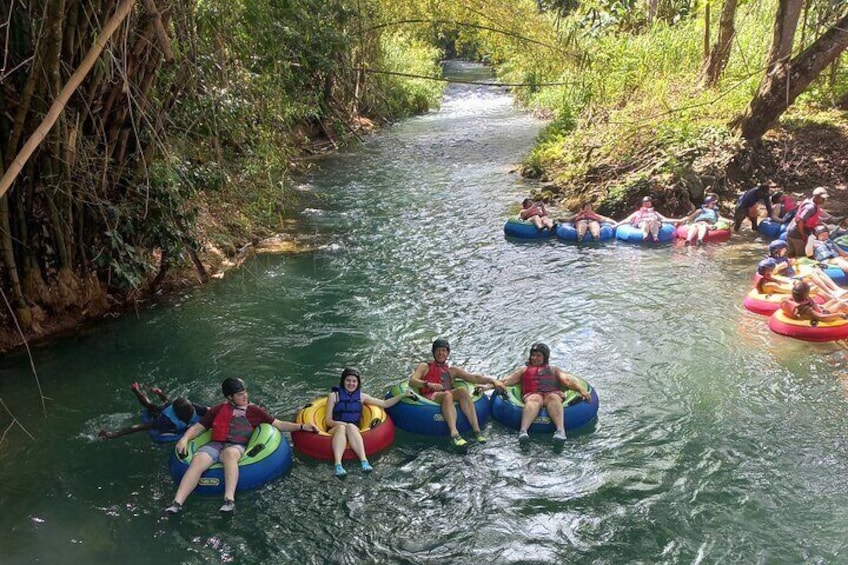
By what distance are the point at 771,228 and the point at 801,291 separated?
4.25 metres

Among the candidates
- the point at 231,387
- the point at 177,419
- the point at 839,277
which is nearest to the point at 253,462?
the point at 231,387

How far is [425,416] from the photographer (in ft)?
22.5

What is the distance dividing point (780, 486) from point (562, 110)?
1532 cm

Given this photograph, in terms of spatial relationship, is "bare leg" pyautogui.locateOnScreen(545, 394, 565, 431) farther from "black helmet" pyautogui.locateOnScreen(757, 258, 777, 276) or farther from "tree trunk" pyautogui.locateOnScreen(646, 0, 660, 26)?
"tree trunk" pyautogui.locateOnScreen(646, 0, 660, 26)

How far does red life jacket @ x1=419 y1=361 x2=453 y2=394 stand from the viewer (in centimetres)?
713

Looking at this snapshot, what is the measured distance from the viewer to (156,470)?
6410 mm

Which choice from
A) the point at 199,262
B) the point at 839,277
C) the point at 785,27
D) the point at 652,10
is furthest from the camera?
the point at 652,10

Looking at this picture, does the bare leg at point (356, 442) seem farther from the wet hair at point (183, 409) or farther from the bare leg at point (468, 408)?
the wet hair at point (183, 409)

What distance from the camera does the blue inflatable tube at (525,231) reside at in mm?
13211

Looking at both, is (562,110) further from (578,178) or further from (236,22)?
(236,22)

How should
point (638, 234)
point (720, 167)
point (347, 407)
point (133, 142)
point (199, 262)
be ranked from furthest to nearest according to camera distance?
point (720, 167) → point (638, 234) → point (199, 262) → point (133, 142) → point (347, 407)

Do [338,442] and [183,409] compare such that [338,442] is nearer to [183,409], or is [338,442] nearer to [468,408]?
[468,408]

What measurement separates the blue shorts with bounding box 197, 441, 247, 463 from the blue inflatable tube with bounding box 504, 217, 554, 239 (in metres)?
8.27

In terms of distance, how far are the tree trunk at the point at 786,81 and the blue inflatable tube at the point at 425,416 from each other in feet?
31.7
